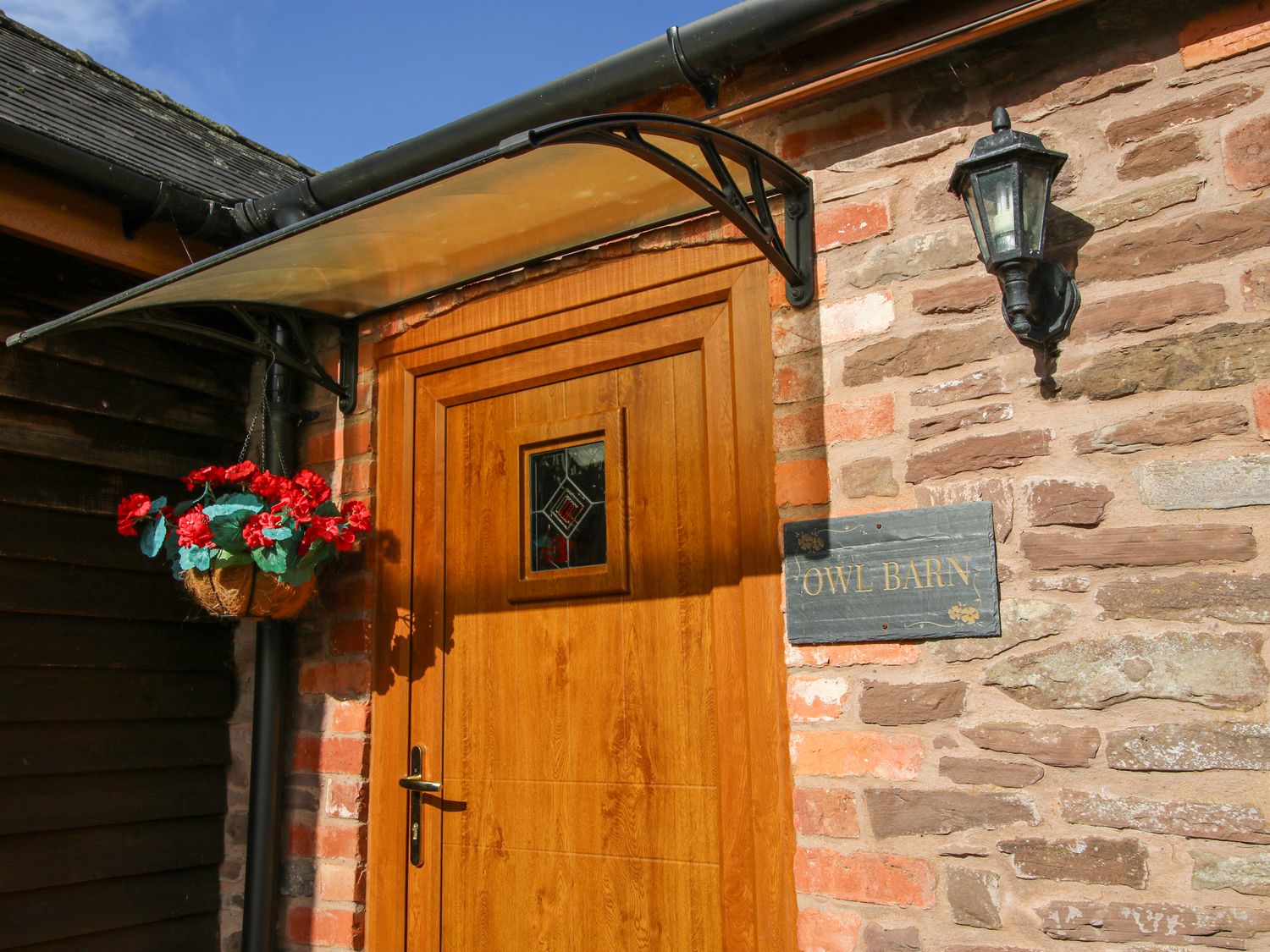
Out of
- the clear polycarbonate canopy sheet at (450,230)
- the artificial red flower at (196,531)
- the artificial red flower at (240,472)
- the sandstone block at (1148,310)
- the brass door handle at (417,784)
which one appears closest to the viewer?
the sandstone block at (1148,310)

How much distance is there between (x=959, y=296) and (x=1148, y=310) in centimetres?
38

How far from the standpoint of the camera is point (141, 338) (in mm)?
3508

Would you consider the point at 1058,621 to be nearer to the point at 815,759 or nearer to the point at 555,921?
the point at 815,759

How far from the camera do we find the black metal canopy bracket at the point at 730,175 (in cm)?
212

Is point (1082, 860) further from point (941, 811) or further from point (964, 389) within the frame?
point (964, 389)

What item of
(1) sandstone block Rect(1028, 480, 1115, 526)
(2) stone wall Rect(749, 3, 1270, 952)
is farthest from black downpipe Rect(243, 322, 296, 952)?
(1) sandstone block Rect(1028, 480, 1115, 526)

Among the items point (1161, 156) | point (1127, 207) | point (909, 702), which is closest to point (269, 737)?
point (909, 702)

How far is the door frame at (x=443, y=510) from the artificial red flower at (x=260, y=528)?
1.28 feet

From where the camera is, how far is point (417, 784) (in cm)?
307

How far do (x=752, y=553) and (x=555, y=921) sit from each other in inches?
42.3

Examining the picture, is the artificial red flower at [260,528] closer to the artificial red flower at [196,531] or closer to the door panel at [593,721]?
the artificial red flower at [196,531]

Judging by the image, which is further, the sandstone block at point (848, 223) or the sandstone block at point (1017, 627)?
the sandstone block at point (848, 223)

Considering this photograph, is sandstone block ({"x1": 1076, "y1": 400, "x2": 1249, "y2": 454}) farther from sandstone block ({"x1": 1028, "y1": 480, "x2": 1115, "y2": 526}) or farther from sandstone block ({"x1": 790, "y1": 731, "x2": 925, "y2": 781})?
sandstone block ({"x1": 790, "y1": 731, "x2": 925, "y2": 781})

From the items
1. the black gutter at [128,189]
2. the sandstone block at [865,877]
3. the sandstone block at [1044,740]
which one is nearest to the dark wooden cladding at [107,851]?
the black gutter at [128,189]
